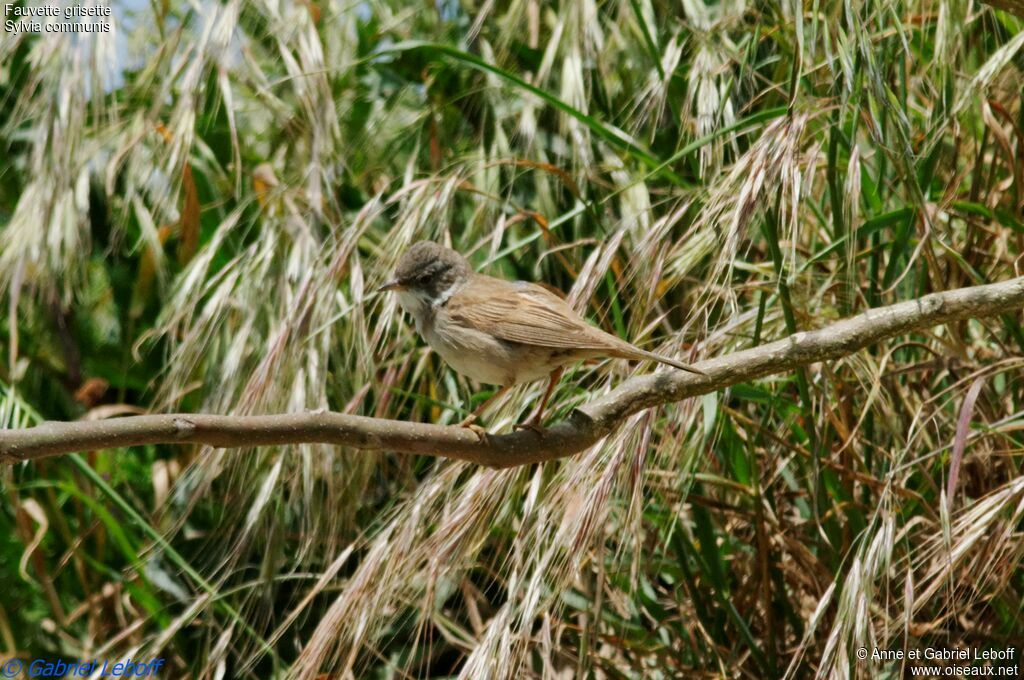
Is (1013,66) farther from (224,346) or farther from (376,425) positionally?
(224,346)

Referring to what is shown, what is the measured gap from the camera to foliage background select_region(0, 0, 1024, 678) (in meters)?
2.84

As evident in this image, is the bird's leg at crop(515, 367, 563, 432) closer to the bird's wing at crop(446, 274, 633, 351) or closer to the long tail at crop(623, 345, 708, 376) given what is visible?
the bird's wing at crop(446, 274, 633, 351)

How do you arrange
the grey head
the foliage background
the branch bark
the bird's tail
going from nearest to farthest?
the branch bark
the bird's tail
the foliage background
the grey head

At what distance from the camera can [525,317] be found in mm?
3125

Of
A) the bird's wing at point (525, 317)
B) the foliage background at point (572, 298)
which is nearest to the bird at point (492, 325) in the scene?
the bird's wing at point (525, 317)

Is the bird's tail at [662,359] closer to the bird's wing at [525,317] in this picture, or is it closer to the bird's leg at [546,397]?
the bird's wing at [525,317]

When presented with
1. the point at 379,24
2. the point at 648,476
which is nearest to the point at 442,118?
the point at 379,24

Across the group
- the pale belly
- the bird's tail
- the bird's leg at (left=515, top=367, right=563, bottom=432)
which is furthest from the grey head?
the bird's tail

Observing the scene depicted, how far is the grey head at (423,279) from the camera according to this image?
3.37 m

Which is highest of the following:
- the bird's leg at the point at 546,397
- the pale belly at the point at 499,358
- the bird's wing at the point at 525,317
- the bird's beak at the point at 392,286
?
the bird's beak at the point at 392,286

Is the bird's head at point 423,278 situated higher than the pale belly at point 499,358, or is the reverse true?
the bird's head at point 423,278

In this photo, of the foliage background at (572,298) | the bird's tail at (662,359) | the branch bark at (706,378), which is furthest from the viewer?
the foliage background at (572,298)

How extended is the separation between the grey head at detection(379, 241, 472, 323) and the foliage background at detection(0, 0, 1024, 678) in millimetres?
99

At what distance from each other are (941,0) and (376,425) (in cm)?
202
